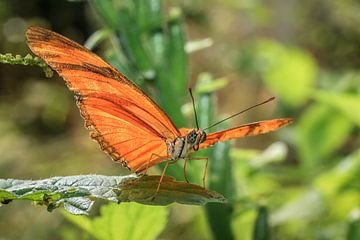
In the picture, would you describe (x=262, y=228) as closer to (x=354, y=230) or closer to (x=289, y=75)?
(x=354, y=230)

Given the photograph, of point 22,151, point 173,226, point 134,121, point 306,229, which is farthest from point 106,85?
point 22,151

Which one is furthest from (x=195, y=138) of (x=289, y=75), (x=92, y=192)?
(x=289, y=75)

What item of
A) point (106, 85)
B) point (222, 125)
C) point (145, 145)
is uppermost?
point (106, 85)

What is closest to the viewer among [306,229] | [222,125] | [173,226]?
[222,125]

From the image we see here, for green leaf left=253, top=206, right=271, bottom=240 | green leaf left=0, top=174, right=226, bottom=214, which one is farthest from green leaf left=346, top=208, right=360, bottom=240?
green leaf left=0, top=174, right=226, bottom=214

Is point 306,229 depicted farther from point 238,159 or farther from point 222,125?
point 222,125

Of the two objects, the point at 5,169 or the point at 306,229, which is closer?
the point at 306,229

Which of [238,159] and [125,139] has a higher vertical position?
[125,139]
